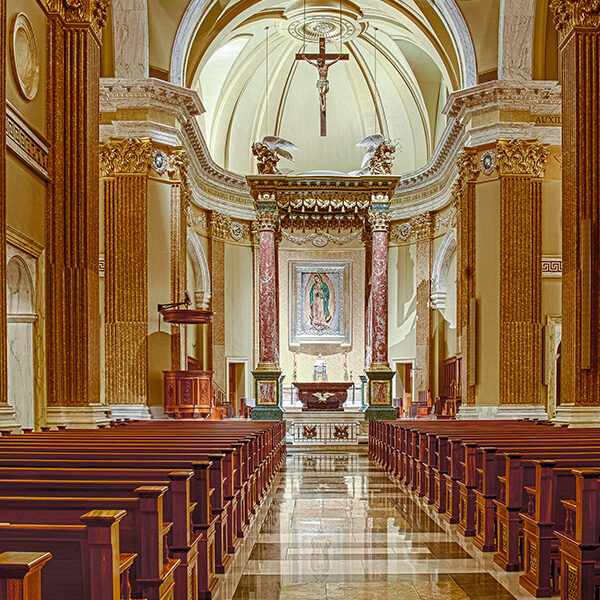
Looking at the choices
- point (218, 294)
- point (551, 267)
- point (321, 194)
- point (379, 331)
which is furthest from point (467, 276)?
point (218, 294)

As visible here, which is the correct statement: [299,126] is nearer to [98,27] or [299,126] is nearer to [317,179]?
[317,179]

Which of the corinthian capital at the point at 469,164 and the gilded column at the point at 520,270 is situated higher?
the corinthian capital at the point at 469,164

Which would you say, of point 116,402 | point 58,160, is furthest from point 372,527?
point 116,402

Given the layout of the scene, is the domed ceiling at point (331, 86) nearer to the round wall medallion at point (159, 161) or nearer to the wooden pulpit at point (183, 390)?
the round wall medallion at point (159, 161)

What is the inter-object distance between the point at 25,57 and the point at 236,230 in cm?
1331

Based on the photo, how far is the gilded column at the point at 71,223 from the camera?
9.09 meters

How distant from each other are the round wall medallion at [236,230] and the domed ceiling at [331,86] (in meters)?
1.91

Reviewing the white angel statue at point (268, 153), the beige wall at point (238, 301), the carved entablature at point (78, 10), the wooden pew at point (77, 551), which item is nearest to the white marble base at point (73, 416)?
the carved entablature at point (78, 10)

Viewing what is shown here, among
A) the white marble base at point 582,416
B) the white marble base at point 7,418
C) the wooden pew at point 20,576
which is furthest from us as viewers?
the white marble base at point 582,416

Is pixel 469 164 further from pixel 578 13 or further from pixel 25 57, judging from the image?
pixel 25 57

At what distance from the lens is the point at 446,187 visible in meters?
19.6

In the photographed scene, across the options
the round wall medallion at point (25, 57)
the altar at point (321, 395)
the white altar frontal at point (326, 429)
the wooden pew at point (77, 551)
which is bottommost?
the white altar frontal at point (326, 429)

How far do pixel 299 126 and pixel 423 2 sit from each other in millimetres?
7265

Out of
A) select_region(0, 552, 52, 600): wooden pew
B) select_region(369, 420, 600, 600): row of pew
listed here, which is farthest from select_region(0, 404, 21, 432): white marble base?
select_region(0, 552, 52, 600): wooden pew
